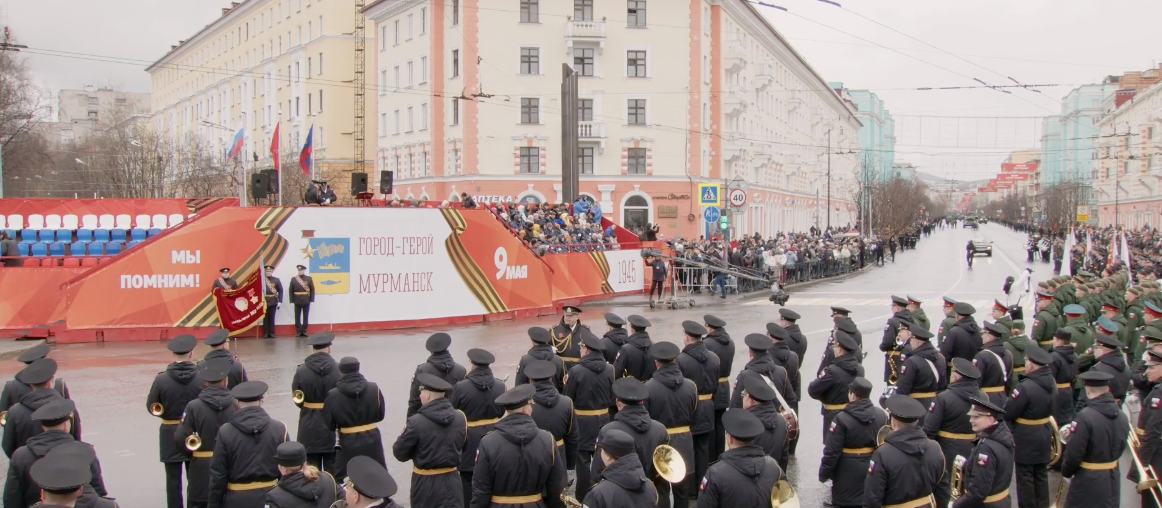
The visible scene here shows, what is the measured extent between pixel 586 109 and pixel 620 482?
45829mm

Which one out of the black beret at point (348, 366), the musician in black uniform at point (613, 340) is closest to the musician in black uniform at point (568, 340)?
the musician in black uniform at point (613, 340)

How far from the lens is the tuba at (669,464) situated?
226 inches

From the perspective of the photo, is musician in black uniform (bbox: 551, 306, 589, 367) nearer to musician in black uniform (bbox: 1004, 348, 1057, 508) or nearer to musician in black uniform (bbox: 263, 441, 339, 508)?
musician in black uniform (bbox: 1004, 348, 1057, 508)

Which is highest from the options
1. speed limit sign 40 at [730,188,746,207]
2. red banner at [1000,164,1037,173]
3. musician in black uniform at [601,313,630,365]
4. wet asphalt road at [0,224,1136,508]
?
red banner at [1000,164,1037,173]

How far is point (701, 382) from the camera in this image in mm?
9258

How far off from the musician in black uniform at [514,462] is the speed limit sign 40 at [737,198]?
2255 cm

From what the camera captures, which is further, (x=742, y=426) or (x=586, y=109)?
(x=586, y=109)

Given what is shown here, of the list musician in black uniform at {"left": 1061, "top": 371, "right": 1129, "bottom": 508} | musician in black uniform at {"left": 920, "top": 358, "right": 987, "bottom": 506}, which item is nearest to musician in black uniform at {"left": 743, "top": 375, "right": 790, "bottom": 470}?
musician in black uniform at {"left": 920, "top": 358, "right": 987, "bottom": 506}

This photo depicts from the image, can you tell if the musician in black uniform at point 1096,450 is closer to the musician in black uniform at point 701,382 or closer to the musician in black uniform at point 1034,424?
the musician in black uniform at point 1034,424

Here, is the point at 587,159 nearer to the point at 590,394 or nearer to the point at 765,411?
the point at 590,394

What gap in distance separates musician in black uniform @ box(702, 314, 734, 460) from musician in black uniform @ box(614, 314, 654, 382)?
73 centimetres

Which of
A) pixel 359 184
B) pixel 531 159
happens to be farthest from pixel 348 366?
pixel 531 159

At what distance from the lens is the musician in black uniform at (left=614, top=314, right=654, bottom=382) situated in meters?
10.2

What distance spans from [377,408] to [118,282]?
43.0 ft
